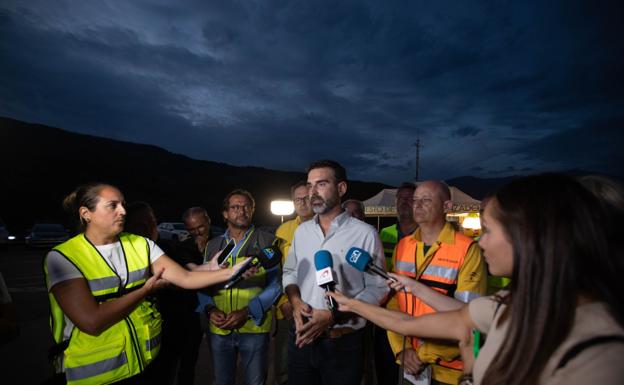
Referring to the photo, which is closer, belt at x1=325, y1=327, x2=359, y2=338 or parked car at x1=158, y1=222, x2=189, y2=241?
belt at x1=325, y1=327, x2=359, y2=338

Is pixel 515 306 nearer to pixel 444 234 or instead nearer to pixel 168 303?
pixel 444 234

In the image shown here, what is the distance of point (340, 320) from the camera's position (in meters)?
2.26

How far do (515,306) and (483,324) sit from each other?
387mm

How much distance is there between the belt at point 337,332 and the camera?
227 cm

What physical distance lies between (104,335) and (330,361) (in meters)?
1.51

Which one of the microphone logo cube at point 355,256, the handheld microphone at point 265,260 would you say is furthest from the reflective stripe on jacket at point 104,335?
the microphone logo cube at point 355,256

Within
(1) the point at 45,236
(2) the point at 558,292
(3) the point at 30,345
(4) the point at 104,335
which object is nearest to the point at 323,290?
(4) the point at 104,335

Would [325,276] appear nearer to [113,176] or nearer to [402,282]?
[402,282]

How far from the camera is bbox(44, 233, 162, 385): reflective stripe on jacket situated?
71.2 inches

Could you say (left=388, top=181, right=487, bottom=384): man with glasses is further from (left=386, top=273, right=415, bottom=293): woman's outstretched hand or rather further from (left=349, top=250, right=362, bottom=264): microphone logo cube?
(left=349, top=250, right=362, bottom=264): microphone logo cube

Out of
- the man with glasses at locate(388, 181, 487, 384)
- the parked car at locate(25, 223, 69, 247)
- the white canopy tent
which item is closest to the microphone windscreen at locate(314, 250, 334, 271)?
the man with glasses at locate(388, 181, 487, 384)

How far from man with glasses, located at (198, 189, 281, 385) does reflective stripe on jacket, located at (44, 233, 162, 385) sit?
28.8 inches

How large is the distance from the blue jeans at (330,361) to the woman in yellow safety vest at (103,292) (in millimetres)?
852

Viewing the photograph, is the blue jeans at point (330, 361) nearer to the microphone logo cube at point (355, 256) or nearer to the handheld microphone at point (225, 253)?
the microphone logo cube at point (355, 256)
